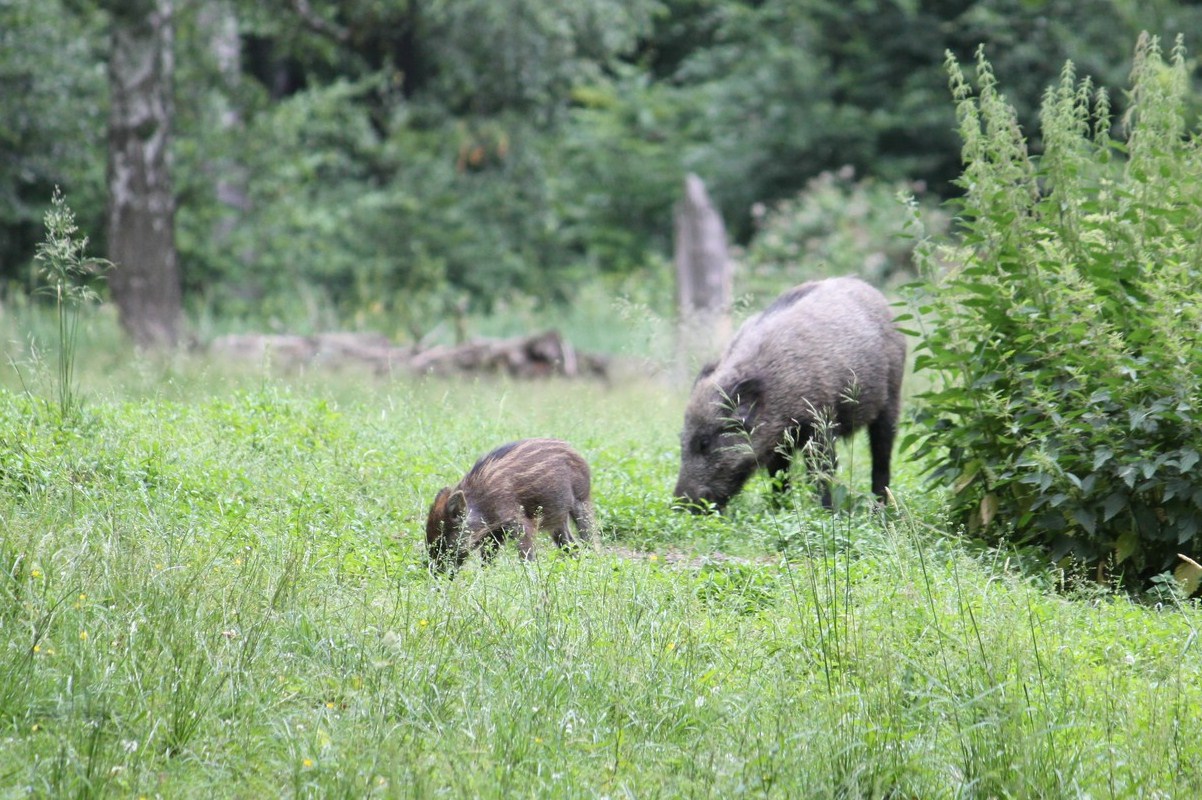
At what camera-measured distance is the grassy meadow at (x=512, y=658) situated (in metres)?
4.33

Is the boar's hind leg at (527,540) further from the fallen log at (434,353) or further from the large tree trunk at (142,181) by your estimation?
the large tree trunk at (142,181)

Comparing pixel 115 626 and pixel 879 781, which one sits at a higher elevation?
pixel 115 626

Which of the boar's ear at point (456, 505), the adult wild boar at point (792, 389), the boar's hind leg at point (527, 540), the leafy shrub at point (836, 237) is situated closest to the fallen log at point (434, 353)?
the adult wild boar at point (792, 389)

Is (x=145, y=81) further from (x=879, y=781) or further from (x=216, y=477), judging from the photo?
(x=879, y=781)

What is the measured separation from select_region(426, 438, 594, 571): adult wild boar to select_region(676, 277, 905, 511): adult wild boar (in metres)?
1.04

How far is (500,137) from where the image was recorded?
72.1 feet

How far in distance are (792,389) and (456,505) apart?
267 centimetres

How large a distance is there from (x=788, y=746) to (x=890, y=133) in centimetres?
2276

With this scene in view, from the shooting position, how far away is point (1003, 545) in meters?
7.16

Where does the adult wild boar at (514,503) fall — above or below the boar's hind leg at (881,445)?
above

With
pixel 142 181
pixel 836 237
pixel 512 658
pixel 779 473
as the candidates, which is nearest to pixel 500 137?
pixel 836 237

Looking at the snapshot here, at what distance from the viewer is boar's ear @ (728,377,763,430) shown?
8180mm

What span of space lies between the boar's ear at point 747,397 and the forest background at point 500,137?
10.3m

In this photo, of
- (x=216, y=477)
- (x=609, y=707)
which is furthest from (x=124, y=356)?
(x=609, y=707)
